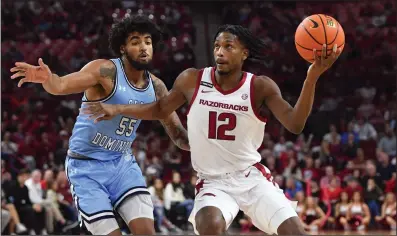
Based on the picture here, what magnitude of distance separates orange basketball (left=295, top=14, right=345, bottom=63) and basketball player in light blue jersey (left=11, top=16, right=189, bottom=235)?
1318 mm

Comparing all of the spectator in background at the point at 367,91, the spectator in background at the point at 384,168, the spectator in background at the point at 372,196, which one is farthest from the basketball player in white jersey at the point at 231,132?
the spectator in background at the point at 367,91

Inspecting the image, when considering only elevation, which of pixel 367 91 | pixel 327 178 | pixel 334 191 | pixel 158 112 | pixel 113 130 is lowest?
pixel 334 191

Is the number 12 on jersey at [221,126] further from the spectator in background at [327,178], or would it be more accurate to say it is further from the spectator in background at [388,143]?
the spectator in background at [388,143]

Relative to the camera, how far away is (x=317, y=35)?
17.1 ft

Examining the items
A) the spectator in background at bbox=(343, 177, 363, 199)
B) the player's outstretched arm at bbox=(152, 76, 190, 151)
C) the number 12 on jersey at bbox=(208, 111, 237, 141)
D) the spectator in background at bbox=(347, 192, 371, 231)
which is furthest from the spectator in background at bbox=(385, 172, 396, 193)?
the number 12 on jersey at bbox=(208, 111, 237, 141)

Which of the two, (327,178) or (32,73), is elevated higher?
(32,73)

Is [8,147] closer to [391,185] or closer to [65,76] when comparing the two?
[391,185]

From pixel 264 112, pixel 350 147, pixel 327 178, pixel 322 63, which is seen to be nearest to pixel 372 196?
pixel 327 178

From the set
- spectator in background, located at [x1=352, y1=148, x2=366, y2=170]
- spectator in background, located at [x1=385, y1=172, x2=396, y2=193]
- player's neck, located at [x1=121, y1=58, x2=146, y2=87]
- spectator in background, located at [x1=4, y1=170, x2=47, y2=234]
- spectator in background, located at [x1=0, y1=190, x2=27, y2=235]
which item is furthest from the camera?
spectator in background, located at [x1=352, y1=148, x2=366, y2=170]

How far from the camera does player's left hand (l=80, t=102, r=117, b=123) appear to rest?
557 cm

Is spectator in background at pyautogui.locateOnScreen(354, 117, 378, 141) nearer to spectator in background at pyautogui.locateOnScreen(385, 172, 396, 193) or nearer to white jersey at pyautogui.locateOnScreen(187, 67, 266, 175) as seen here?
spectator in background at pyautogui.locateOnScreen(385, 172, 396, 193)

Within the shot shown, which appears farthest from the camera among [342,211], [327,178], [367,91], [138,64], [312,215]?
[367,91]

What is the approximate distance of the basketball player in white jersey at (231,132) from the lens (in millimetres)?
5204

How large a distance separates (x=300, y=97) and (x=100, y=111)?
1.59m
